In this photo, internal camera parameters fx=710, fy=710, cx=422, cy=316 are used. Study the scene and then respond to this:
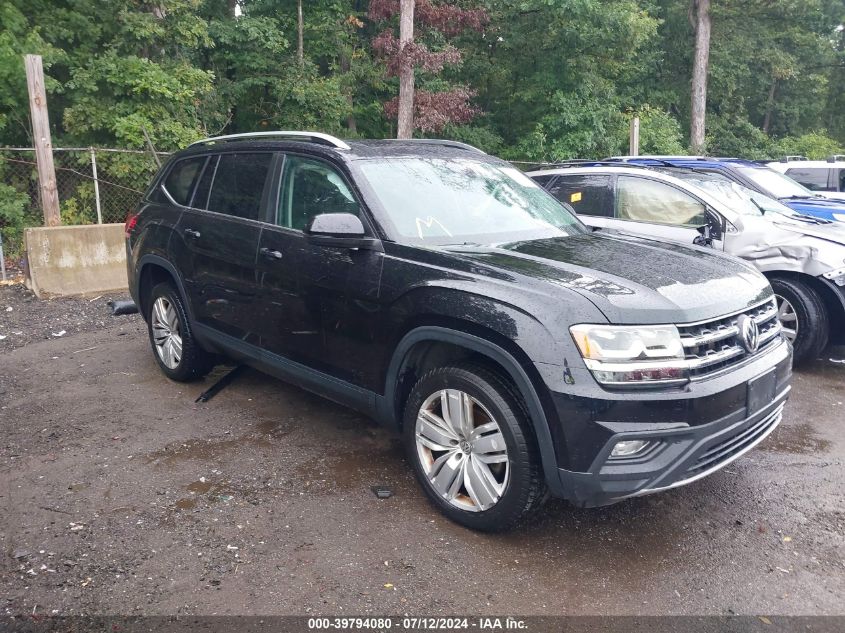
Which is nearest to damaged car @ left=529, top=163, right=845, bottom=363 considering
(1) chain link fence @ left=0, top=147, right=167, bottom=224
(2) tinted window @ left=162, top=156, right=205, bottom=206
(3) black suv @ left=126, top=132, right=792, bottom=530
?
(3) black suv @ left=126, top=132, right=792, bottom=530

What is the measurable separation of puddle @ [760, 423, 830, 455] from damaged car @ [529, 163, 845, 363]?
140 centimetres

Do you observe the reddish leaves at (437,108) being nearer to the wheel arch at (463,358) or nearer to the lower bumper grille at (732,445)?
the wheel arch at (463,358)

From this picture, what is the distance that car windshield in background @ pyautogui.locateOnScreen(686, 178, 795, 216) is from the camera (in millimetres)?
6867

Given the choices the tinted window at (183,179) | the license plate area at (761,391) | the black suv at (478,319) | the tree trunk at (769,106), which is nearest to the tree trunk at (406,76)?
the tinted window at (183,179)

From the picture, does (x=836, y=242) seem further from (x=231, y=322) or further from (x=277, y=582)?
(x=277, y=582)

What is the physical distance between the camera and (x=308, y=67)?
18.5 m

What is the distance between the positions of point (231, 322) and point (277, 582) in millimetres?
2156

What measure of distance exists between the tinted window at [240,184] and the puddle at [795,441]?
3.67 metres

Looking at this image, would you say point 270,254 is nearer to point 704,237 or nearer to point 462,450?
point 462,450

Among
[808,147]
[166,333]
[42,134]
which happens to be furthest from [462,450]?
[808,147]

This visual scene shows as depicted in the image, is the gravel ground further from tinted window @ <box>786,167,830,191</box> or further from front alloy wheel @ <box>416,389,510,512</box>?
tinted window @ <box>786,167,830,191</box>

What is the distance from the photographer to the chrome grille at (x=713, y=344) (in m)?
3.03

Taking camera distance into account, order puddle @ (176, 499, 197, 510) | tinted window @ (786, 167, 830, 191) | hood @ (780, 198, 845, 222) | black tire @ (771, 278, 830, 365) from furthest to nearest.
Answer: tinted window @ (786, 167, 830, 191) < hood @ (780, 198, 845, 222) < black tire @ (771, 278, 830, 365) < puddle @ (176, 499, 197, 510)

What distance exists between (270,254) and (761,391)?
2828mm
